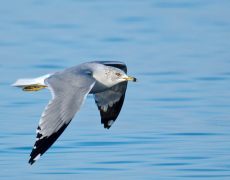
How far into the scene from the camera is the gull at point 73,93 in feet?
28.7

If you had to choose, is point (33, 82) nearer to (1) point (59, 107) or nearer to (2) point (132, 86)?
(1) point (59, 107)

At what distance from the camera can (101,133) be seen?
1119 cm

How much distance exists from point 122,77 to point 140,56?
5182 millimetres

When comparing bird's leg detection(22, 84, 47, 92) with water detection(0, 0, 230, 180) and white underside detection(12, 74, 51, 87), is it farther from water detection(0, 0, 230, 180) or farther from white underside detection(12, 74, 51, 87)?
water detection(0, 0, 230, 180)

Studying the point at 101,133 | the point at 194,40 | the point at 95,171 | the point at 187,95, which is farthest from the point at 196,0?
the point at 95,171

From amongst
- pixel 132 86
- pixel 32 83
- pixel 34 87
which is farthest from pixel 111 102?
pixel 132 86

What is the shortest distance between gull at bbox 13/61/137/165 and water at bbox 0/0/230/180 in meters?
0.36

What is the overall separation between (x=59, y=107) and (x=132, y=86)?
4.65 metres

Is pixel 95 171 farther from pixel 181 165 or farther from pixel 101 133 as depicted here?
pixel 101 133

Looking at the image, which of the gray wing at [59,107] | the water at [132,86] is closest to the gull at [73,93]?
the gray wing at [59,107]

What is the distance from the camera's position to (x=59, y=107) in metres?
9.06

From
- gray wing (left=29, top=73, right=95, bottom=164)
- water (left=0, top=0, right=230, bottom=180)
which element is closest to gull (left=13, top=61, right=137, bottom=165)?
gray wing (left=29, top=73, right=95, bottom=164)

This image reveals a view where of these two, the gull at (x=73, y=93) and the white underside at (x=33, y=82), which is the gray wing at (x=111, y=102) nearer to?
the gull at (x=73, y=93)

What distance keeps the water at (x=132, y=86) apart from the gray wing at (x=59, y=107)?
2.36 ft
